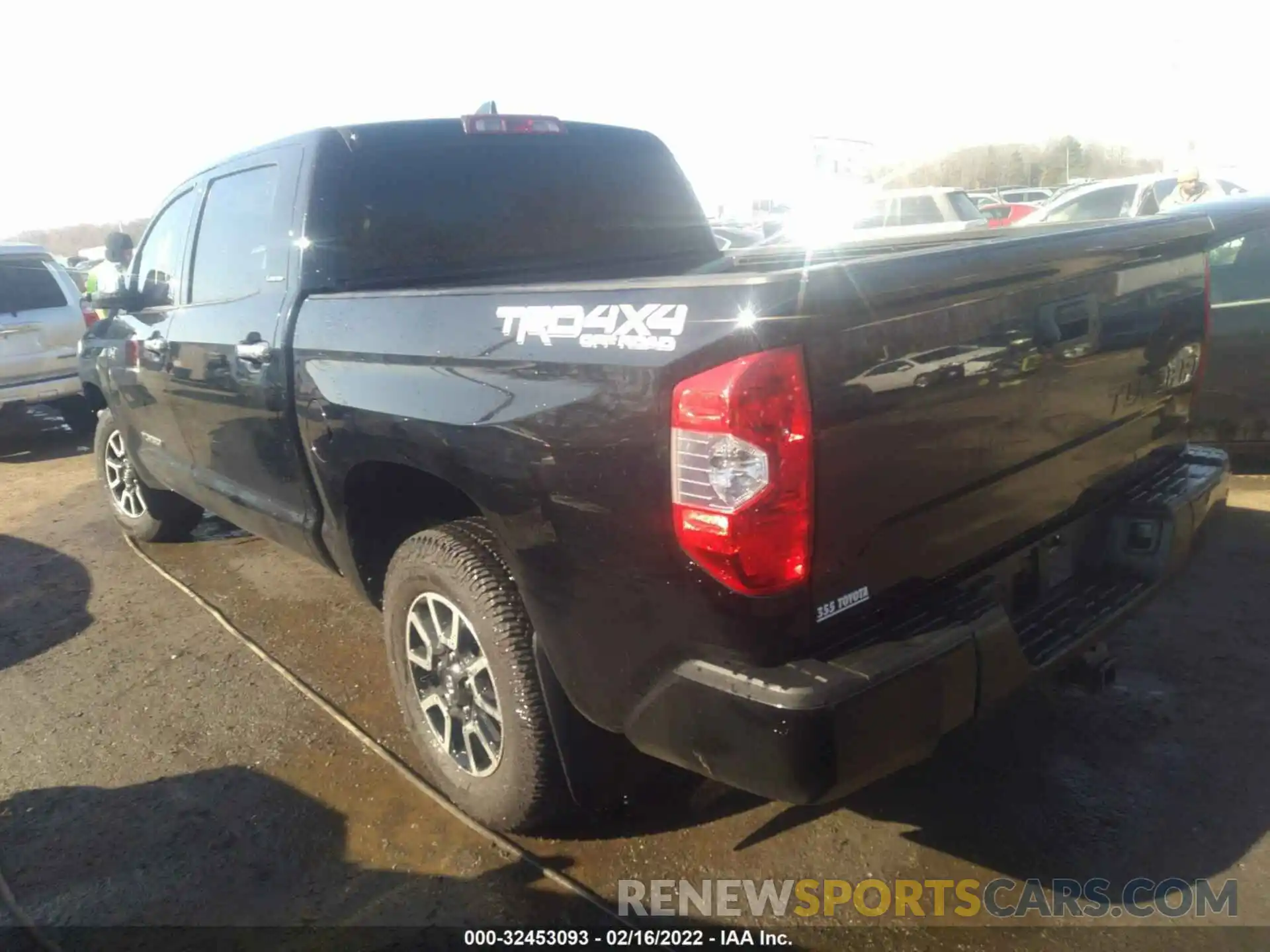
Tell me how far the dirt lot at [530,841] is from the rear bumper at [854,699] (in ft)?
2.05

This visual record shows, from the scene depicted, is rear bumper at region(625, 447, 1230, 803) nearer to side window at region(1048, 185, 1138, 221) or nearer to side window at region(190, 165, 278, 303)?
side window at region(190, 165, 278, 303)

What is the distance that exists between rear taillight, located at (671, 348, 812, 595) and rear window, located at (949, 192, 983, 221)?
1444 centimetres

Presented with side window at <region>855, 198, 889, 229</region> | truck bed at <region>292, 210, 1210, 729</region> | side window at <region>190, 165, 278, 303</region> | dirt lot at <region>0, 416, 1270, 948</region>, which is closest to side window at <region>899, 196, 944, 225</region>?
side window at <region>855, 198, 889, 229</region>

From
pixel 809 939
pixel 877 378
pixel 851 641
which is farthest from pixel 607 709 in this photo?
pixel 877 378

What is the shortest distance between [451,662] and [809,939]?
1.22 meters

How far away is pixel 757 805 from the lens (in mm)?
2994

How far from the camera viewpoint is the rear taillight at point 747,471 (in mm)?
1902

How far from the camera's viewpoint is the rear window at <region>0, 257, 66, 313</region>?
352 inches

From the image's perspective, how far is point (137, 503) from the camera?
5758mm

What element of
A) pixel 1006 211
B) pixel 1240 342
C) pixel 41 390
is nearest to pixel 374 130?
pixel 1240 342

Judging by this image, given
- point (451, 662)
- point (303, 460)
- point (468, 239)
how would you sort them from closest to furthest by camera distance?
point (451, 662)
point (303, 460)
point (468, 239)

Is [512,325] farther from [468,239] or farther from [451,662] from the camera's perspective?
[468,239]

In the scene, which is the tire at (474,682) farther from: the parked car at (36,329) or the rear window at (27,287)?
the rear window at (27,287)

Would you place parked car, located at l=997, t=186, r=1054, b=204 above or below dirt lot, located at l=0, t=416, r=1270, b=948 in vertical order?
above
